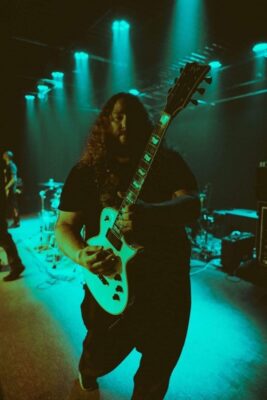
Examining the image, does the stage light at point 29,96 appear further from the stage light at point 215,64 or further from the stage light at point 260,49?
the stage light at point 260,49

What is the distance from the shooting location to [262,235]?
406 centimetres

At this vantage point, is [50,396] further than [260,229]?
No

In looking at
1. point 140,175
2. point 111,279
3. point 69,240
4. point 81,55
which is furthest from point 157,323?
point 81,55

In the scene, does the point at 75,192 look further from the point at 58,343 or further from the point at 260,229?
the point at 260,229

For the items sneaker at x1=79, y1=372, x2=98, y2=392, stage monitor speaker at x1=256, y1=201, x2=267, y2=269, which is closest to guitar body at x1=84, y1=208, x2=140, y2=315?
sneaker at x1=79, y1=372, x2=98, y2=392

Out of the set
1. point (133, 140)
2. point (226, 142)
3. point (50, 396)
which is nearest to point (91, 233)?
point (133, 140)

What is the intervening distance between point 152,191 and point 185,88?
52 cm

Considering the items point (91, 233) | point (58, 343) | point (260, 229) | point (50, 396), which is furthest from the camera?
point (260, 229)

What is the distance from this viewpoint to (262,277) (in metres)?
4.11

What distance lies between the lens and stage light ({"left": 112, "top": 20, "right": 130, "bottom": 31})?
465 centimetres

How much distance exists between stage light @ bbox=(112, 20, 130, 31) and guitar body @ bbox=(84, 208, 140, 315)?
14.2 feet

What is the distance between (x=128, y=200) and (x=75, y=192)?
0.35 metres

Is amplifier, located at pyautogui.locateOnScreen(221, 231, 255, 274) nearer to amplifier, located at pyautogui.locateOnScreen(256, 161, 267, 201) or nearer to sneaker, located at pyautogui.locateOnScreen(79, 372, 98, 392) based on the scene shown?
amplifier, located at pyautogui.locateOnScreen(256, 161, 267, 201)

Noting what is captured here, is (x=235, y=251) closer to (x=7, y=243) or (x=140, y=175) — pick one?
(x=7, y=243)
